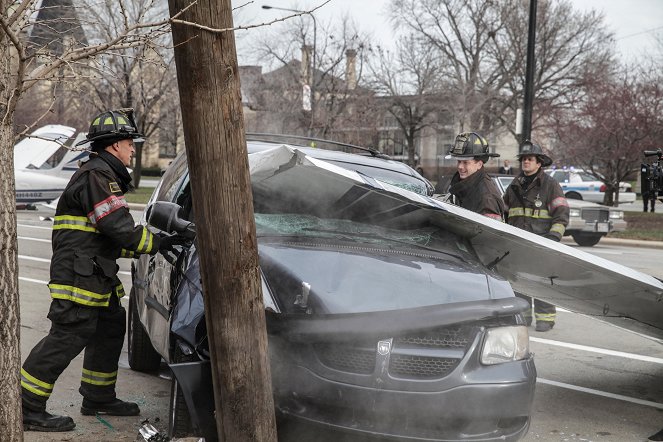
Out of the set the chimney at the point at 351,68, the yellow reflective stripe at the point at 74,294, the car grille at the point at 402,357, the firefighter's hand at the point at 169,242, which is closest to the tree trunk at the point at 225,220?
the car grille at the point at 402,357

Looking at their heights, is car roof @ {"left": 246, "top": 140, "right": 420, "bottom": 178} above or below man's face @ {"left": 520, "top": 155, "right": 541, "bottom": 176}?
above

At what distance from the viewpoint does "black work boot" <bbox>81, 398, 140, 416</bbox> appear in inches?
189

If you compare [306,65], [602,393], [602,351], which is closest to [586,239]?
[602,351]

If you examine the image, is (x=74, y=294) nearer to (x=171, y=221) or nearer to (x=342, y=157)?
(x=171, y=221)

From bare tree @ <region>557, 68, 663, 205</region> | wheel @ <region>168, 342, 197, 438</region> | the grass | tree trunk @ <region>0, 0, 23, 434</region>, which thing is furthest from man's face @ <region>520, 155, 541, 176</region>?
bare tree @ <region>557, 68, 663, 205</region>

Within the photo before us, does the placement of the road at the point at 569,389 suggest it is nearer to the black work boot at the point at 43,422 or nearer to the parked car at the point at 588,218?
the black work boot at the point at 43,422

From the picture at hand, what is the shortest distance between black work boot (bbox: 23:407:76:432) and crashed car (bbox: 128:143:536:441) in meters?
0.73

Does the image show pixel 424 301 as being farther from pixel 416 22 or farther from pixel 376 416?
pixel 416 22

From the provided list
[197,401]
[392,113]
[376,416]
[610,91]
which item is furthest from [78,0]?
[392,113]

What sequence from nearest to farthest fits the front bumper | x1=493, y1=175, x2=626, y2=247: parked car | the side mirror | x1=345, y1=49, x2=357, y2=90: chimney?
the front bumper → the side mirror → x1=493, y1=175, x2=626, y2=247: parked car → x1=345, y1=49, x2=357, y2=90: chimney

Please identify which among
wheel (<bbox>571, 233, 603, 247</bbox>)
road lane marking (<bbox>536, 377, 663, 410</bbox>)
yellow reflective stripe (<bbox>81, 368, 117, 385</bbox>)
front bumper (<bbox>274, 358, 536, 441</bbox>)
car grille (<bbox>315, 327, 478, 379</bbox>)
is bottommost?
wheel (<bbox>571, 233, 603, 247</bbox>)

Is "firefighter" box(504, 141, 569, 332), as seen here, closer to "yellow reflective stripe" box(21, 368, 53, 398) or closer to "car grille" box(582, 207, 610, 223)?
"yellow reflective stripe" box(21, 368, 53, 398)

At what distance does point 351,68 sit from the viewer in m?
29.6

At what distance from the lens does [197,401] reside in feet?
11.7
